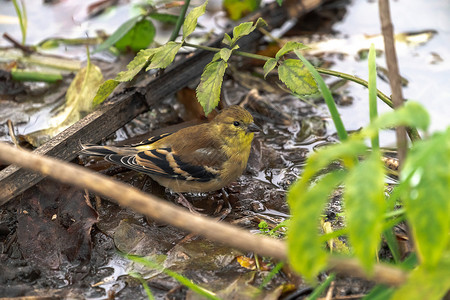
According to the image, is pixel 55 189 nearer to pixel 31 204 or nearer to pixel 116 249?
pixel 31 204

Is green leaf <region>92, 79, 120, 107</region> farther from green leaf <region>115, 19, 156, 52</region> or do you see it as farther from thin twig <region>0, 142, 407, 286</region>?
thin twig <region>0, 142, 407, 286</region>

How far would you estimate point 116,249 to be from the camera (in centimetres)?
359

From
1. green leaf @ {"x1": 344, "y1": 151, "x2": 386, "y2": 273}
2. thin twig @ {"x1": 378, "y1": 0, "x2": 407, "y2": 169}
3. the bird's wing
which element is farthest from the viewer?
the bird's wing

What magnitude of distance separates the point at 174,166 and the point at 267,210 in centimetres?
82

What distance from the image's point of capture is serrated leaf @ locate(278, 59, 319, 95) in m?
3.60

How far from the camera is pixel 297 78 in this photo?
12.0 feet

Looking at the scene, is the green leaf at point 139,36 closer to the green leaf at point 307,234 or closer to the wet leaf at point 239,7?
the wet leaf at point 239,7

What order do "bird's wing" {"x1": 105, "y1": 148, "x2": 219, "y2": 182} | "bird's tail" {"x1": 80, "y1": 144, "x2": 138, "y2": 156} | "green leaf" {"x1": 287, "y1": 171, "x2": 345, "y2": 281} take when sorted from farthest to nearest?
"bird's wing" {"x1": 105, "y1": 148, "x2": 219, "y2": 182} → "bird's tail" {"x1": 80, "y1": 144, "x2": 138, "y2": 156} → "green leaf" {"x1": 287, "y1": 171, "x2": 345, "y2": 281}

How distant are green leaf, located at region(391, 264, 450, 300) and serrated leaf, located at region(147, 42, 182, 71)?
2.29m

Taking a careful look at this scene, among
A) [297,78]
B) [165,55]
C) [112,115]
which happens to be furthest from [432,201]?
[112,115]

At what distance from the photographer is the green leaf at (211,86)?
369 cm

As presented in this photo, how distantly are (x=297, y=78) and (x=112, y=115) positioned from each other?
1534 mm

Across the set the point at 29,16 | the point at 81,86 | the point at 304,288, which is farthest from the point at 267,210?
the point at 29,16

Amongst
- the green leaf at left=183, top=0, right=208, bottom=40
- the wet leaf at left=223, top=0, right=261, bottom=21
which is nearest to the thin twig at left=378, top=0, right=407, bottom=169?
the green leaf at left=183, top=0, right=208, bottom=40
